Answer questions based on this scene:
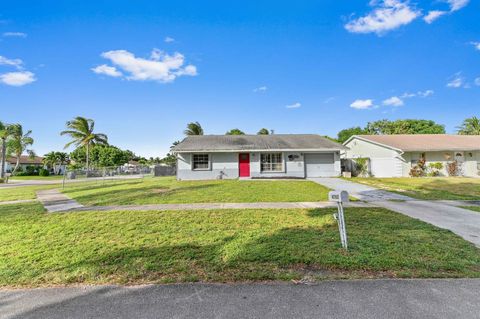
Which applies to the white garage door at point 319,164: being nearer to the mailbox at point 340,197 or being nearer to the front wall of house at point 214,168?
the front wall of house at point 214,168

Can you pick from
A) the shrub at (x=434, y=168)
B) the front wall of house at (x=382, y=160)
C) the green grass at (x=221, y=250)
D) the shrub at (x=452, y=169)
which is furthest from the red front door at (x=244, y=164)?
the shrub at (x=452, y=169)

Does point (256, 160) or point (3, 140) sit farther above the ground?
point (3, 140)

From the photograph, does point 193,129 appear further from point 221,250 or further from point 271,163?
point 221,250

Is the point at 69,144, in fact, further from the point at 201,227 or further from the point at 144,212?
the point at 201,227

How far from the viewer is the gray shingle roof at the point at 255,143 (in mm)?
16922

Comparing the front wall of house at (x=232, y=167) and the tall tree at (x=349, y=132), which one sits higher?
the tall tree at (x=349, y=132)

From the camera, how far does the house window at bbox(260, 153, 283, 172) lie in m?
17.3

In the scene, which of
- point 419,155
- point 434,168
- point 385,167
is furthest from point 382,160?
point 434,168

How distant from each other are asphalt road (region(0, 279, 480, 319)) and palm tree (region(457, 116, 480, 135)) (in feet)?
149

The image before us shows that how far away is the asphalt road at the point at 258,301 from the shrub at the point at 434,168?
19.6 m

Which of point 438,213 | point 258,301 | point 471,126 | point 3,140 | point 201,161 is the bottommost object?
point 258,301

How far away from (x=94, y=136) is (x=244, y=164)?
25806 millimetres

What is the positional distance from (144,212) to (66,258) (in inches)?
127

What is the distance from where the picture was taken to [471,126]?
114ft
